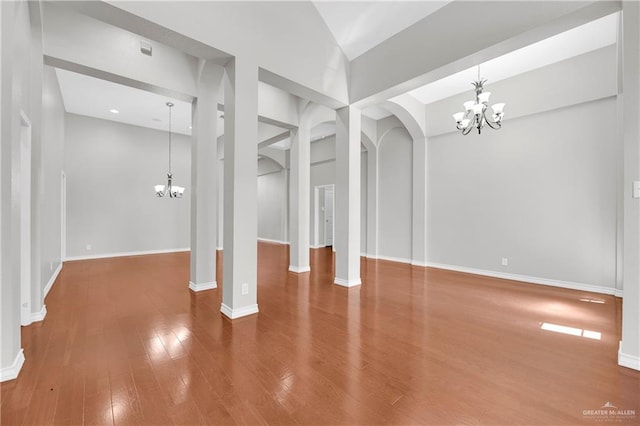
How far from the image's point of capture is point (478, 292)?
418 cm

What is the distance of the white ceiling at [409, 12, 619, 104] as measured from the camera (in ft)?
11.8

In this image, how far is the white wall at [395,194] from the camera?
259 inches

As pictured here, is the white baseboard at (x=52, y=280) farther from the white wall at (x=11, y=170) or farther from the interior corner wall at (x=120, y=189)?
the white wall at (x=11, y=170)

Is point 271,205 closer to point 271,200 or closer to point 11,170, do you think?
point 271,200

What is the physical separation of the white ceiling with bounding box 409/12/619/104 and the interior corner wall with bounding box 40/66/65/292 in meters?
6.26

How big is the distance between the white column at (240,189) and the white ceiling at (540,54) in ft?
12.2

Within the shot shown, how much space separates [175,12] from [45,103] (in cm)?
279

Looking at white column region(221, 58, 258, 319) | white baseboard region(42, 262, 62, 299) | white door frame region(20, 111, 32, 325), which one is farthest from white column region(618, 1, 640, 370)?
white baseboard region(42, 262, 62, 299)

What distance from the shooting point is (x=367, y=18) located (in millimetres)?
3828

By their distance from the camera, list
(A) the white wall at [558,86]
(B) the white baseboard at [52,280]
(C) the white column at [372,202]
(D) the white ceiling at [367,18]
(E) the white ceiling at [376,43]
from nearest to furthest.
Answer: (D) the white ceiling at [367,18] → (E) the white ceiling at [376,43] → (B) the white baseboard at [52,280] → (A) the white wall at [558,86] → (C) the white column at [372,202]

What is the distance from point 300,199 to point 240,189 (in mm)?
2525

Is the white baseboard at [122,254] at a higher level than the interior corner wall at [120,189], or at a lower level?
lower

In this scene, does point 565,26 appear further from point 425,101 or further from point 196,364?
point 196,364

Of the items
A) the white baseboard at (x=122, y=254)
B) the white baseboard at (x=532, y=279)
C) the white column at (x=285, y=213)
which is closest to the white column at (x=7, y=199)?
the white baseboard at (x=122, y=254)
